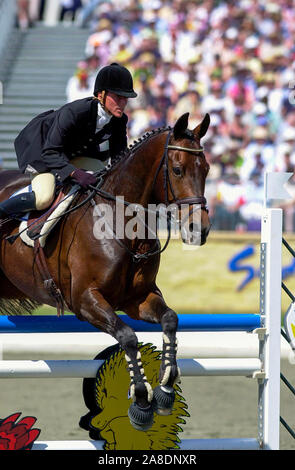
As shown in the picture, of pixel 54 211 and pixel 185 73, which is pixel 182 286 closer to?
pixel 185 73

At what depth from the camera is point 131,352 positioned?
315cm

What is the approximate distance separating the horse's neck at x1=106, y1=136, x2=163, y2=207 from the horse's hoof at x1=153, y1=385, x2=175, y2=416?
0.84 metres

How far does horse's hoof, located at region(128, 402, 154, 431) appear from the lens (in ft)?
10.2

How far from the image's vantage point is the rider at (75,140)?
11.6 feet

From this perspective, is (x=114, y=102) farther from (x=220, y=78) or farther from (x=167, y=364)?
(x=220, y=78)

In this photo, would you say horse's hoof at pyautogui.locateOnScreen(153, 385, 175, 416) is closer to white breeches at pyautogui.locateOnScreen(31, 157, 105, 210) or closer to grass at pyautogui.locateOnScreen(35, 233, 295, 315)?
white breeches at pyautogui.locateOnScreen(31, 157, 105, 210)

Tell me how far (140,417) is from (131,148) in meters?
1.24

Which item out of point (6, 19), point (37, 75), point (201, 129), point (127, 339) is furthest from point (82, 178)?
point (6, 19)

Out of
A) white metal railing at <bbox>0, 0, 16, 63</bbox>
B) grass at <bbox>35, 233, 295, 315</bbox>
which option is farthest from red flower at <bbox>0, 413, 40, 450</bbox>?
white metal railing at <bbox>0, 0, 16, 63</bbox>

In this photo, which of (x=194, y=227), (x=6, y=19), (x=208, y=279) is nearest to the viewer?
(x=194, y=227)

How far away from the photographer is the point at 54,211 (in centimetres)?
356

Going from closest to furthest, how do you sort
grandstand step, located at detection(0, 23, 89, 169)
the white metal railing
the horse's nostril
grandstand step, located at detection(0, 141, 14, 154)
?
1. the horse's nostril
2. grandstand step, located at detection(0, 141, 14, 154)
3. grandstand step, located at detection(0, 23, 89, 169)
4. the white metal railing

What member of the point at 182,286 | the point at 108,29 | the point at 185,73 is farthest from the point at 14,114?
the point at 182,286

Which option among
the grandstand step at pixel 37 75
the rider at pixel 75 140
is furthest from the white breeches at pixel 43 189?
the grandstand step at pixel 37 75
